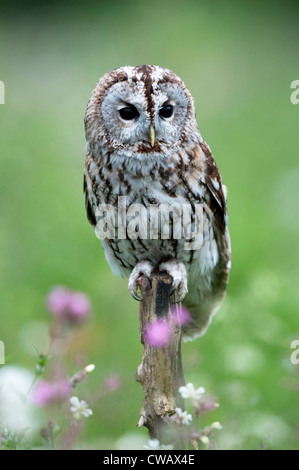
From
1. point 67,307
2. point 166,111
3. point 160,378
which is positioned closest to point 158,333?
point 160,378

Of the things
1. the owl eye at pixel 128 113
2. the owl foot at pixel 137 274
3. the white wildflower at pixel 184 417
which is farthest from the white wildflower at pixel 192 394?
the owl eye at pixel 128 113

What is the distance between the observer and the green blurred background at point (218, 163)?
3324 mm

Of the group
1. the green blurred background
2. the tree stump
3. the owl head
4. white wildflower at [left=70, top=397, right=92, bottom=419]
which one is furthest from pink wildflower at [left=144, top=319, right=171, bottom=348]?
the owl head

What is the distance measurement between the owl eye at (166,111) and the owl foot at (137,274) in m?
0.63

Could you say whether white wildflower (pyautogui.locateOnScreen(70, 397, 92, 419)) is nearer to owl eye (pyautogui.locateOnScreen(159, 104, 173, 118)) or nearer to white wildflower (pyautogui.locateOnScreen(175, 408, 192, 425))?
white wildflower (pyautogui.locateOnScreen(175, 408, 192, 425))

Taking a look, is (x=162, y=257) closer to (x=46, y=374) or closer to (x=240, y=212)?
(x=46, y=374)

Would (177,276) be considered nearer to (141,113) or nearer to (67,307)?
(141,113)

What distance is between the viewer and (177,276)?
2.92 metres

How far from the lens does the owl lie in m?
2.63

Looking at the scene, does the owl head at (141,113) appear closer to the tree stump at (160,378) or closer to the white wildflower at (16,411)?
the tree stump at (160,378)

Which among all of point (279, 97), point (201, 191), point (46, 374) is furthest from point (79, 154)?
point (46, 374)

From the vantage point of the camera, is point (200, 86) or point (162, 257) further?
point (200, 86)

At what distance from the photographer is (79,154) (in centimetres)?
595
